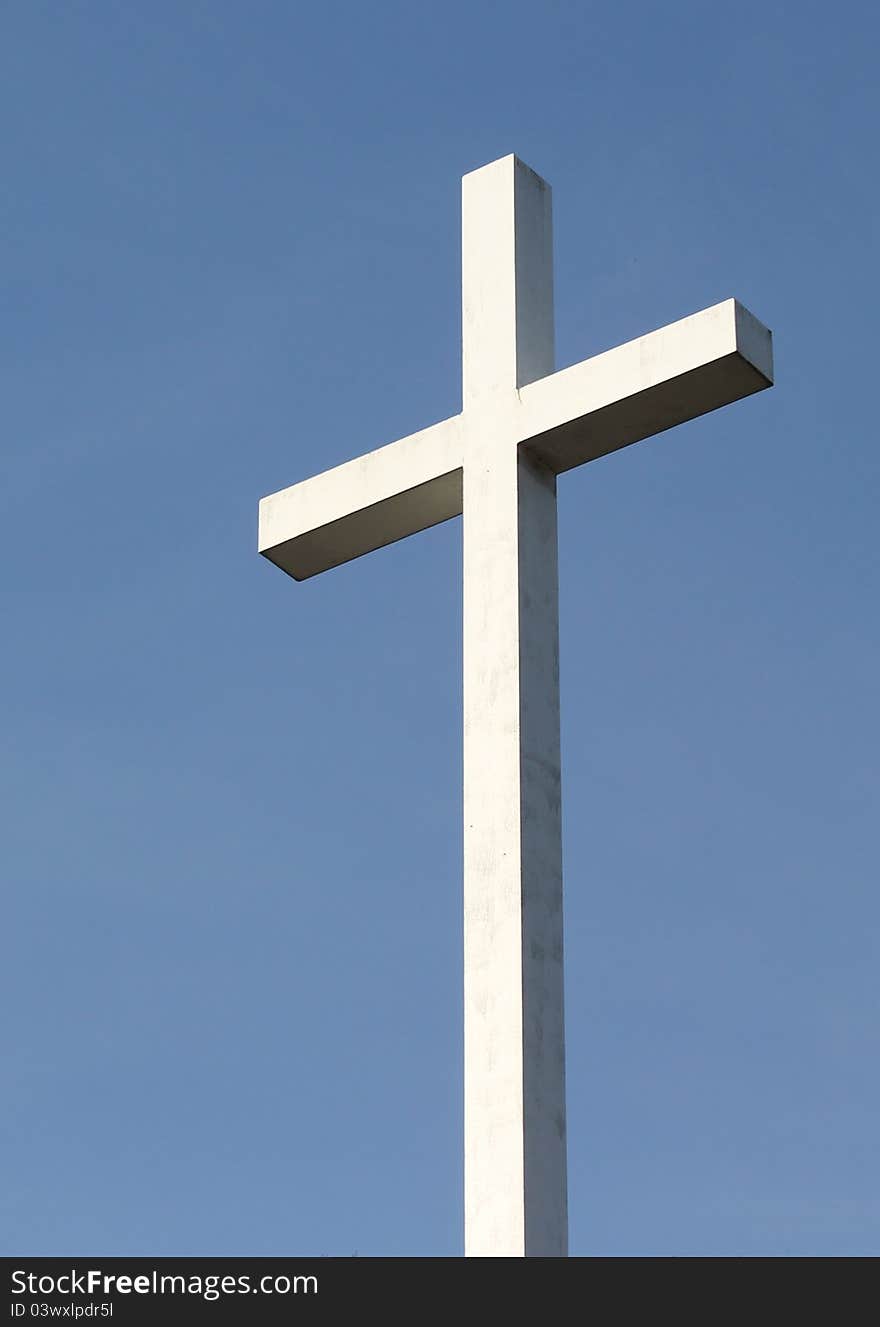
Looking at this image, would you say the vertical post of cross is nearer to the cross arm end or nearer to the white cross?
the white cross

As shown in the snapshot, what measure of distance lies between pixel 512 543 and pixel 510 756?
0.79 m

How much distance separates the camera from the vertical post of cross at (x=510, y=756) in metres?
7.21

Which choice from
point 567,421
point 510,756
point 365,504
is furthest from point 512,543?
point 365,504

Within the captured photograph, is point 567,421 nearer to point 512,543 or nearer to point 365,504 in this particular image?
point 512,543

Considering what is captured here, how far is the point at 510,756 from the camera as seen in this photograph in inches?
303

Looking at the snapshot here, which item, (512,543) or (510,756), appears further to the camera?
(512,543)

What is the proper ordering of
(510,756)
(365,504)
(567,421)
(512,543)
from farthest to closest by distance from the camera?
(365,504), (567,421), (512,543), (510,756)

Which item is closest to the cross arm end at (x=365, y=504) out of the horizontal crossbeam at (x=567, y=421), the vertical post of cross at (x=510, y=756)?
the horizontal crossbeam at (x=567, y=421)

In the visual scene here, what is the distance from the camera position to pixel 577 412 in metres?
8.29

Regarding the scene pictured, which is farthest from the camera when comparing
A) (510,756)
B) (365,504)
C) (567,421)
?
(365,504)

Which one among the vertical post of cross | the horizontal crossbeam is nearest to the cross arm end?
the horizontal crossbeam

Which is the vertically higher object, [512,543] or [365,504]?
[365,504]

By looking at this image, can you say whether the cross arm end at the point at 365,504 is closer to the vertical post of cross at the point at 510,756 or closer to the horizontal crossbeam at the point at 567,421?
the horizontal crossbeam at the point at 567,421
